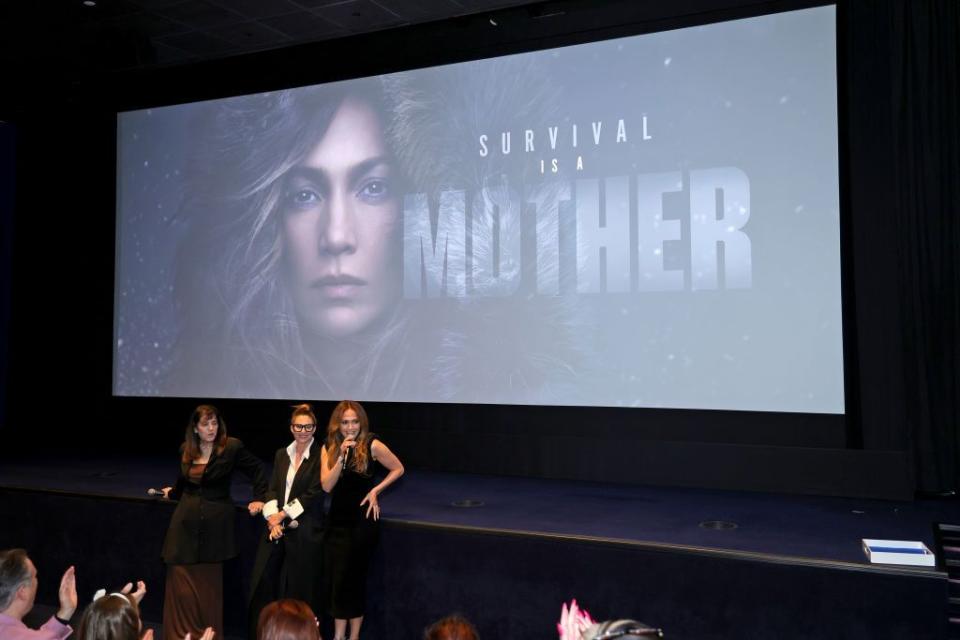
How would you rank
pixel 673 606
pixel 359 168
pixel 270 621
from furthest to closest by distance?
pixel 359 168 → pixel 673 606 → pixel 270 621

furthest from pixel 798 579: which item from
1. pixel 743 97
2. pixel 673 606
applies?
pixel 743 97

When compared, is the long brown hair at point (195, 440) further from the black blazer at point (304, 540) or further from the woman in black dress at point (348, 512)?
the woman in black dress at point (348, 512)

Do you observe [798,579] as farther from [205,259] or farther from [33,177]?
[33,177]

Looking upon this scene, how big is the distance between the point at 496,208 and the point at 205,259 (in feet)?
9.21

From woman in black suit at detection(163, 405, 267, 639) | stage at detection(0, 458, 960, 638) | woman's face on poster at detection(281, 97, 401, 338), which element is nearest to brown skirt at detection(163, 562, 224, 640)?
woman in black suit at detection(163, 405, 267, 639)

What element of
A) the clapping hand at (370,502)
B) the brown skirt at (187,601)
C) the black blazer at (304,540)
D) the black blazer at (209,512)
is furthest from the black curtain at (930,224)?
the brown skirt at (187,601)

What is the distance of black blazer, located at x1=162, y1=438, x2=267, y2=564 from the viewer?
4152mm

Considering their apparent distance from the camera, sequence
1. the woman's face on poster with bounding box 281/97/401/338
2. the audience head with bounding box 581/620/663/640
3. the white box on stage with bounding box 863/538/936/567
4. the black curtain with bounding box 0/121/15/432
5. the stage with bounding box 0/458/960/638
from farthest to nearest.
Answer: the black curtain with bounding box 0/121/15/432, the woman's face on poster with bounding box 281/97/401/338, the stage with bounding box 0/458/960/638, the white box on stage with bounding box 863/538/936/567, the audience head with bounding box 581/620/663/640

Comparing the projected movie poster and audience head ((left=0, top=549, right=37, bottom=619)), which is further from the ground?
the projected movie poster

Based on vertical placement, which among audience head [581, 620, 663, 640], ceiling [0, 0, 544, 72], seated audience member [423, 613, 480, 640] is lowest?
seated audience member [423, 613, 480, 640]

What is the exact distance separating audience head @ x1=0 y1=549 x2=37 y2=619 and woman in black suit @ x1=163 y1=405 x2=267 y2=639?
146cm

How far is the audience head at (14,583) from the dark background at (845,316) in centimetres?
371

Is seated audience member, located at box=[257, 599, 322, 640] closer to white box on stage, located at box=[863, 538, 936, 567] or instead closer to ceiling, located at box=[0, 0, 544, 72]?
white box on stage, located at box=[863, 538, 936, 567]

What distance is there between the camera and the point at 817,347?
5.02 meters
